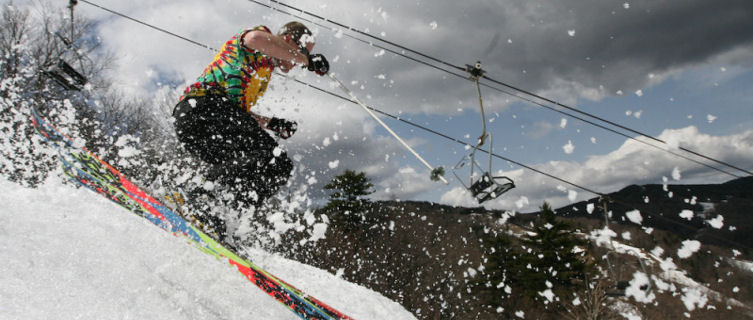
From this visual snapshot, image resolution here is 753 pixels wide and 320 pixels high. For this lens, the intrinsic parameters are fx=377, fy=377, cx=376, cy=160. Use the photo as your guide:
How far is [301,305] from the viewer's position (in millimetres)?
2842

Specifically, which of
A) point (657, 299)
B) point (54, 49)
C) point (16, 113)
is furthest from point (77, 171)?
point (657, 299)

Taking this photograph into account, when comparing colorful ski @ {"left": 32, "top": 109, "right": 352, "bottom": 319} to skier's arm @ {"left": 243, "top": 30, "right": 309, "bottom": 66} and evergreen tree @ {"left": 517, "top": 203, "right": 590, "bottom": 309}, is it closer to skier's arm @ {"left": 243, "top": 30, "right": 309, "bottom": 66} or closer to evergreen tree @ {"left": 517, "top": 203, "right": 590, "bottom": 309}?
skier's arm @ {"left": 243, "top": 30, "right": 309, "bottom": 66}

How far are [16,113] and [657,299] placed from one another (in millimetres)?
76297

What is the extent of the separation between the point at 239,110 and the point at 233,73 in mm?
306

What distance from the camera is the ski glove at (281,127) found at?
3.78 meters

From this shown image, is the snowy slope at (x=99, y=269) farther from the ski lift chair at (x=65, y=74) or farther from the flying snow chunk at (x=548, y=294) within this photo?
the flying snow chunk at (x=548, y=294)

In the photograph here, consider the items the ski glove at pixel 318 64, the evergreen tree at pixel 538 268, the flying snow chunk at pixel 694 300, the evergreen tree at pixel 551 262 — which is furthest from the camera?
the flying snow chunk at pixel 694 300

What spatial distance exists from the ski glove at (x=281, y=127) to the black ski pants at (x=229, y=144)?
44 centimetres

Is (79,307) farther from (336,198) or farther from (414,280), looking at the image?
(414,280)

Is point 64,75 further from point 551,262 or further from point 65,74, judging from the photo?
point 551,262

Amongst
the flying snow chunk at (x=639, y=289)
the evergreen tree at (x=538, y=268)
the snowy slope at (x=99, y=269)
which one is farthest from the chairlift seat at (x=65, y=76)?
the evergreen tree at (x=538, y=268)

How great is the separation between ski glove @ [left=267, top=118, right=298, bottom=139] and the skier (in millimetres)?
394

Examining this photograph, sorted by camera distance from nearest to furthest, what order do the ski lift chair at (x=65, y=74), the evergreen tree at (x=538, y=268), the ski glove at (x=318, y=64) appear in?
1. the ski glove at (x=318, y=64)
2. the ski lift chair at (x=65, y=74)
3. the evergreen tree at (x=538, y=268)

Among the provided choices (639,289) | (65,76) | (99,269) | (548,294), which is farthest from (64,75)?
(548,294)
